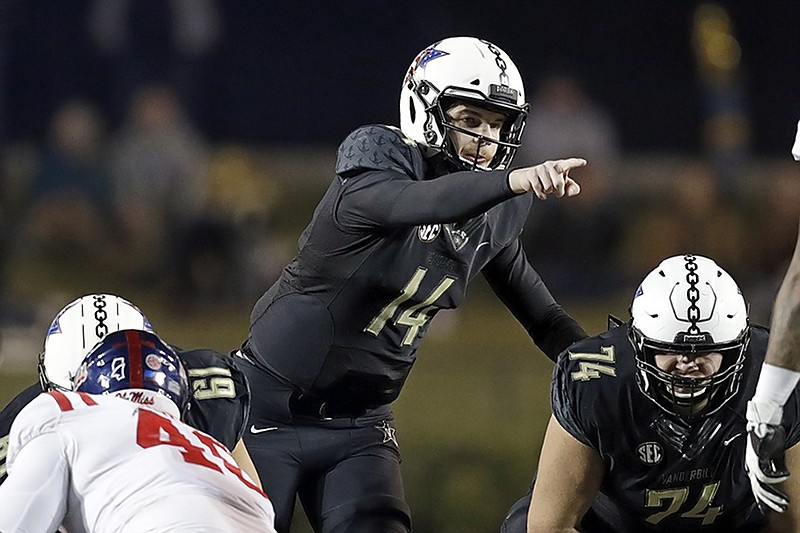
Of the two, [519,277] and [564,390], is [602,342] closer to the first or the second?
[564,390]

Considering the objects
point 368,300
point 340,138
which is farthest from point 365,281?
point 340,138

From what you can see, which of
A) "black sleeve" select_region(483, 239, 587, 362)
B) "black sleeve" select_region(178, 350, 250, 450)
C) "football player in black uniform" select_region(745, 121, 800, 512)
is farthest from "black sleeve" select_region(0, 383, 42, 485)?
"football player in black uniform" select_region(745, 121, 800, 512)

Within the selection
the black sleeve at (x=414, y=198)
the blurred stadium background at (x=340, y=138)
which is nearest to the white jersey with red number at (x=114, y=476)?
the black sleeve at (x=414, y=198)

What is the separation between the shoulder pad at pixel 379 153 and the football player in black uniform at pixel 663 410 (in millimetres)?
538

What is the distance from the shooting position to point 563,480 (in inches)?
120

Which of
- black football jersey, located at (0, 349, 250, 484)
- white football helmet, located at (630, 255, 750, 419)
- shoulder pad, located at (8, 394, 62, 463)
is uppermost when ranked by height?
shoulder pad, located at (8, 394, 62, 463)

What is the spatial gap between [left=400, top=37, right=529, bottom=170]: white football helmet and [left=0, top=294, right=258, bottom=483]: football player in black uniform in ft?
2.24

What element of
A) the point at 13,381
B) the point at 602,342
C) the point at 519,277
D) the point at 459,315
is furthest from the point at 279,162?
the point at 602,342

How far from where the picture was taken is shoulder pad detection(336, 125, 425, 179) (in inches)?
125

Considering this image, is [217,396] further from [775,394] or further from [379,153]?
[775,394]

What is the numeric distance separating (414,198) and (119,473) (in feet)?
3.12

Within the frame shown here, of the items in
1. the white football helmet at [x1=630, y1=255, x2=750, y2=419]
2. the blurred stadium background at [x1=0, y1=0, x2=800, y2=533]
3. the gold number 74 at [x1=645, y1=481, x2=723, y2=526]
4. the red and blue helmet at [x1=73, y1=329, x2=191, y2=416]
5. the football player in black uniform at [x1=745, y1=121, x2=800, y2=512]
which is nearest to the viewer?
the red and blue helmet at [x1=73, y1=329, x2=191, y2=416]

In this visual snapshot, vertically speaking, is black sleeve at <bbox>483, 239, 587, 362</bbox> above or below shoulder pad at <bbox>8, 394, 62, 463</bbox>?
below

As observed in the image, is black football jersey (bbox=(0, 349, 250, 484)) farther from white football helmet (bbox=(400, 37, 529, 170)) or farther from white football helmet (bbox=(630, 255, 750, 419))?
white football helmet (bbox=(630, 255, 750, 419))
